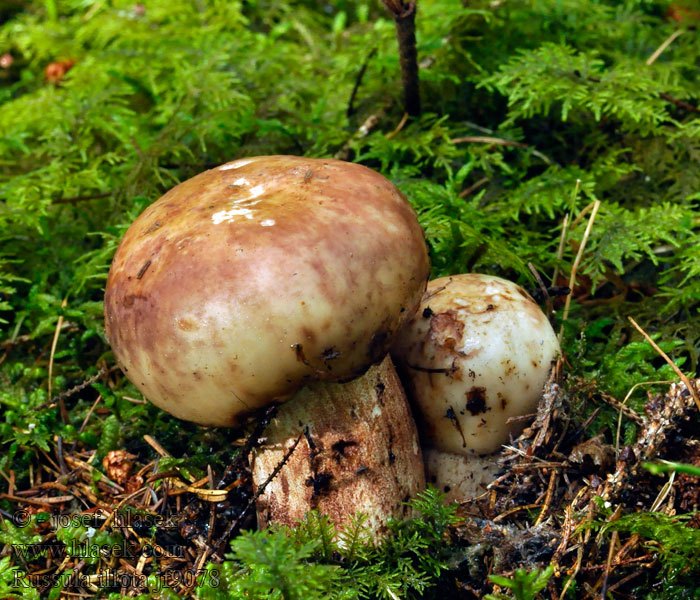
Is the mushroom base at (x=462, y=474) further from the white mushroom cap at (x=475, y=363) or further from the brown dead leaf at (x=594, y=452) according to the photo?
the brown dead leaf at (x=594, y=452)

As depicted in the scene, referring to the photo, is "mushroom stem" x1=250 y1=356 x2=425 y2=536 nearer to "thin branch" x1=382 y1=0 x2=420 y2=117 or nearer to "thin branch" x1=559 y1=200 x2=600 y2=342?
"thin branch" x1=559 y1=200 x2=600 y2=342

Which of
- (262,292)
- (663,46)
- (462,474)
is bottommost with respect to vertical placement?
(462,474)

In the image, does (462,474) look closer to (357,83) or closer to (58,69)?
(357,83)

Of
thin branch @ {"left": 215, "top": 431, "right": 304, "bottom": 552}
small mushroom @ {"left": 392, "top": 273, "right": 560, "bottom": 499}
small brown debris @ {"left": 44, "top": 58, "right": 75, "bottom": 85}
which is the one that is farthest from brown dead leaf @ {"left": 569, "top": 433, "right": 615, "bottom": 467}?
small brown debris @ {"left": 44, "top": 58, "right": 75, "bottom": 85}

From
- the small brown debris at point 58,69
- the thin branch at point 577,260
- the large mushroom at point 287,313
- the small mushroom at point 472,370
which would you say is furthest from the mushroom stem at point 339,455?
the small brown debris at point 58,69

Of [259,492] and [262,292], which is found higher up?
[262,292]

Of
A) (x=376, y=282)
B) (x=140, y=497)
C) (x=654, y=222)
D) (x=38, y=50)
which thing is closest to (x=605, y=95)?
(x=654, y=222)

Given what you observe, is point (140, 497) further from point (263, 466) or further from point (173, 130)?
point (173, 130)

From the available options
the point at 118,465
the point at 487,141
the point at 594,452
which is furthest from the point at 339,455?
the point at 487,141
